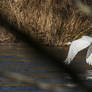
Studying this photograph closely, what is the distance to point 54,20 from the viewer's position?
16031mm


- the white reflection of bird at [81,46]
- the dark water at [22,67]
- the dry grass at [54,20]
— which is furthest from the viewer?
the dry grass at [54,20]

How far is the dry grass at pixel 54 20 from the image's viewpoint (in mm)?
15516

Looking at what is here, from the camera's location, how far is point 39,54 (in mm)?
1221

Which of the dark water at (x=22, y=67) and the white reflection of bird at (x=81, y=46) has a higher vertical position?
the white reflection of bird at (x=81, y=46)

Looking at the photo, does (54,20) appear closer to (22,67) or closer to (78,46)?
(22,67)

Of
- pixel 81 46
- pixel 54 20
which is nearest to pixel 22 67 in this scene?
pixel 54 20

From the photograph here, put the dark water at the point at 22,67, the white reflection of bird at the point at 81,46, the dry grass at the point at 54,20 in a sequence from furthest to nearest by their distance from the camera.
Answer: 1. the dry grass at the point at 54,20
2. the dark water at the point at 22,67
3. the white reflection of bird at the point at 81,46

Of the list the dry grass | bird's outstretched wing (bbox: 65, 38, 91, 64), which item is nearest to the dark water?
bird's outstretched wing (bbox: 65, 38, 91, 64)

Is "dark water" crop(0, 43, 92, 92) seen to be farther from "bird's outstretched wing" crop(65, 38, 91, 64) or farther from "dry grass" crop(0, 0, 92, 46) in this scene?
"dry grass" crop(0, 0, 92, 46)

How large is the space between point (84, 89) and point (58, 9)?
15124 millimetres

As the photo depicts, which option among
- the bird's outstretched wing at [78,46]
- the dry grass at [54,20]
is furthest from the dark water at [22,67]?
the dry grass at [54,20]

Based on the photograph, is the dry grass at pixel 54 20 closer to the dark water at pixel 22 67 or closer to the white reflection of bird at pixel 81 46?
the dark water at pixel 22 67

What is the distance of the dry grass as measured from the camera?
611 inches

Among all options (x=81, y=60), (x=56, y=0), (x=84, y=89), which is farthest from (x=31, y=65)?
(x=84, y=89)
